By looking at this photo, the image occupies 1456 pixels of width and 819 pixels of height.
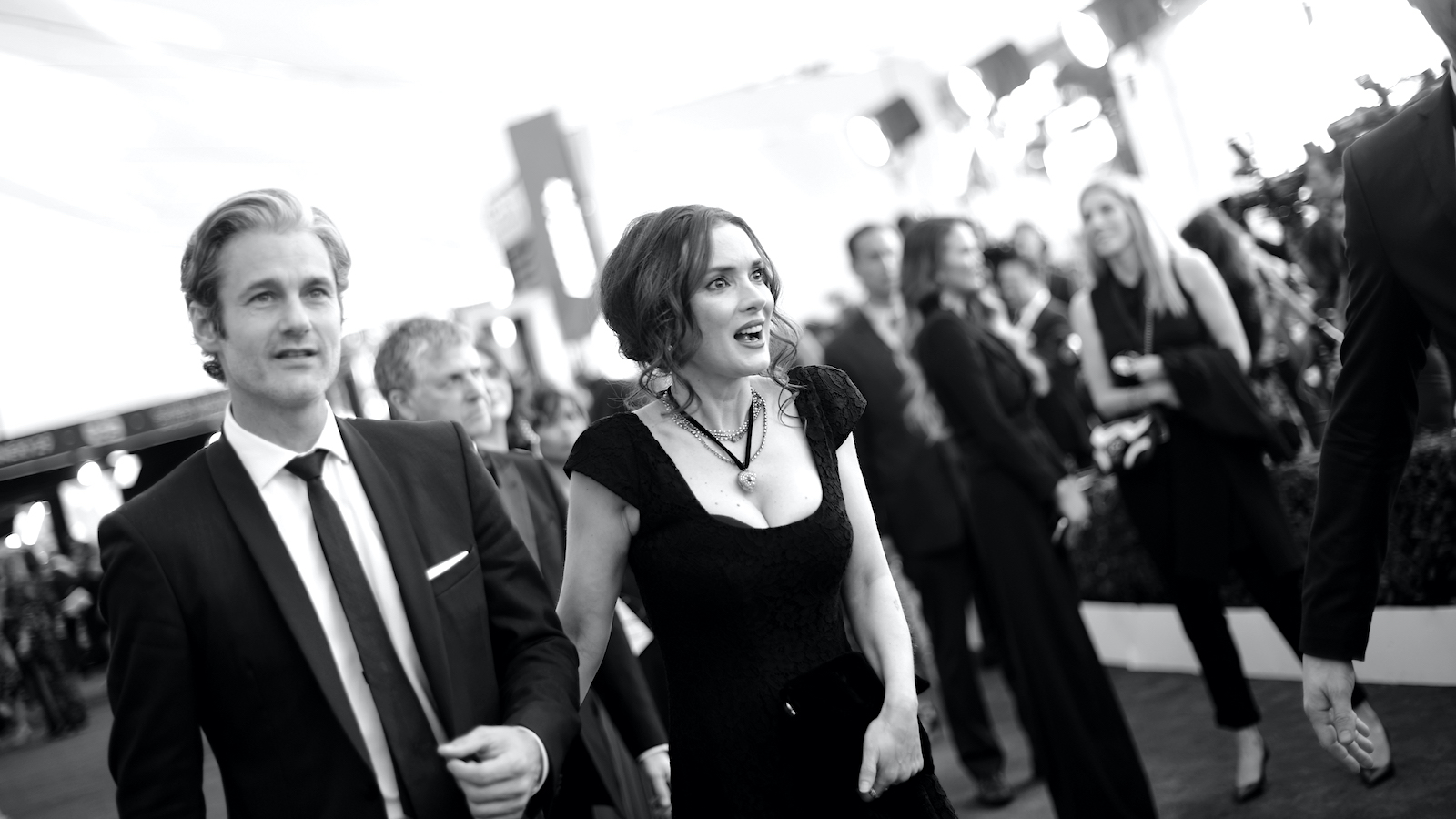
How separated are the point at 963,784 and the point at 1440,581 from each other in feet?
6.30

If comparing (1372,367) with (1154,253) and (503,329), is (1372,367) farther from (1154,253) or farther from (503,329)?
(503,329)

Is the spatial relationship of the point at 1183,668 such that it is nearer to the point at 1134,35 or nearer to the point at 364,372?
the point at 1134,35

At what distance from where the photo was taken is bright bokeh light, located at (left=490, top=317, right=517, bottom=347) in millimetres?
15125

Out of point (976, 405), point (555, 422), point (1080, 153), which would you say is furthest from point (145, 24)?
point (1080, 153)

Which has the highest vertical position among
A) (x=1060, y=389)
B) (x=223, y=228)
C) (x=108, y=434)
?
(x=108, y=434)

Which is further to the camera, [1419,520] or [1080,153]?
[1080,153]

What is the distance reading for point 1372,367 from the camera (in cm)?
165

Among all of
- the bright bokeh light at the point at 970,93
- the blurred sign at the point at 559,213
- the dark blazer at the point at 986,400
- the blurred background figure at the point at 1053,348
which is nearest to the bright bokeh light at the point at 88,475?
the blurred sign at the point at 559,213

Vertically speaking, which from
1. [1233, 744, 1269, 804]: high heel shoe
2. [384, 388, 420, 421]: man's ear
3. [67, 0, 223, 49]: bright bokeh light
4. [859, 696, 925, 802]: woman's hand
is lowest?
[1233, 744, 1269, 804]: high heel shoe

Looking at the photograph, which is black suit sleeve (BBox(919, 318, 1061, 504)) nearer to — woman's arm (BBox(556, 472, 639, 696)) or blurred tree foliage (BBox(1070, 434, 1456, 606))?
blurred tree foliage (BBox(1070, 434, 1456, 606))

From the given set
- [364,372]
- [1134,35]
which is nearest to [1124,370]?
[1134,35]

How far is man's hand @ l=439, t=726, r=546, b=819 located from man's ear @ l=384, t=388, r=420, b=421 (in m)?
1.73

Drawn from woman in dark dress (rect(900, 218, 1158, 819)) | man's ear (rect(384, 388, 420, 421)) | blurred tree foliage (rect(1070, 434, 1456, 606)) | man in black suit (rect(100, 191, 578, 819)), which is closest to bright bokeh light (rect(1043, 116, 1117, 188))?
blurred tree foliage (rect(1070, 434, 1456, 606))

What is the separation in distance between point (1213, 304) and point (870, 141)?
7943 millimetres
